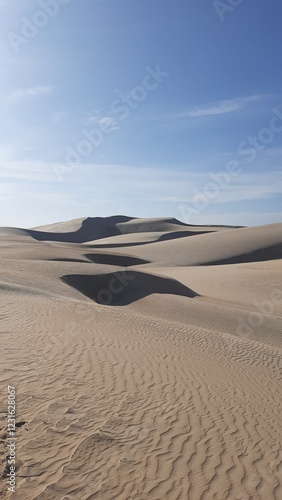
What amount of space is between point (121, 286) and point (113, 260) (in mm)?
12252

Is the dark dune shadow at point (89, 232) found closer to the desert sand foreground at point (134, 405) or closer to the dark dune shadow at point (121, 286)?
the dark dune shadow at point (121, 286)

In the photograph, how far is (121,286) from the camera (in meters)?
21.0

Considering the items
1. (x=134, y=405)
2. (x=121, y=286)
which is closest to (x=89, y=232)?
(x=121, y=286)

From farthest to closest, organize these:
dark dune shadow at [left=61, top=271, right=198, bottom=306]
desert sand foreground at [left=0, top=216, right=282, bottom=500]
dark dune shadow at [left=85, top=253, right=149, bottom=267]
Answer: dark dune shadow at [left=85, top=253, right=149, bottom=267] < dark dune shadow at [left=61, top=271, right=198, bottom=306] < desert sand foreground at [left=0, top=216, right=282, bottom=500]

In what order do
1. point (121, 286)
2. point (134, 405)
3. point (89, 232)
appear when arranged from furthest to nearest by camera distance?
point (89, 232), point (121, 286), point (134, 405)

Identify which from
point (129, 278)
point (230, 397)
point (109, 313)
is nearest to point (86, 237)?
point (129, 278)

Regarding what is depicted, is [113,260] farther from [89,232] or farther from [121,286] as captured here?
[89,232]

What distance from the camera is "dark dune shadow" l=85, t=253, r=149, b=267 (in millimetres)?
31078

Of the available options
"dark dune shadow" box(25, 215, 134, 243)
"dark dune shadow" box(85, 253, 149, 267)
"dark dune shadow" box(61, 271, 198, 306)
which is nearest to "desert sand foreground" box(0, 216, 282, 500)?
"dark dune shadow" box(61, 271, 198, 306)

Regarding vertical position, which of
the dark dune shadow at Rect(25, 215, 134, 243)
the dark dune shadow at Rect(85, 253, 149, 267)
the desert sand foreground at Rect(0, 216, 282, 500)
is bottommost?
the desert sand foreground at Rect(0, 216, 282, 500)

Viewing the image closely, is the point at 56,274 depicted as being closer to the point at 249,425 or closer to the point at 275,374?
the point at 275,374

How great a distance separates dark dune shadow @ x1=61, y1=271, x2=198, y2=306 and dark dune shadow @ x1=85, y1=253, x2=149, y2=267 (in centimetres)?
849

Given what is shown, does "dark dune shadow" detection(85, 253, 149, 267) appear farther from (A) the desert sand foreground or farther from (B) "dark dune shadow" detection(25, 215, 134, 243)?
(B) "dark dune shadow" detection(25, 215, 134, 243)

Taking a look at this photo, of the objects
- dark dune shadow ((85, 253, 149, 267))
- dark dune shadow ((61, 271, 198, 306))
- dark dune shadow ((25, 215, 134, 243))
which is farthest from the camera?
dark dune shadow ((25, 215, 134, 243))
